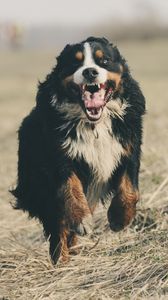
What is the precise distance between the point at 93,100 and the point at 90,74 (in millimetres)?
211

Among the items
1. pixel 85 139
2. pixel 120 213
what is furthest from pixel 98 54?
pixel 120 213

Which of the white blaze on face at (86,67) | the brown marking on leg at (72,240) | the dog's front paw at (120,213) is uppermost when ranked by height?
the white blaze on face at (86,67)

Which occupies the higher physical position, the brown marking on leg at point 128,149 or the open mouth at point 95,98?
the open mouth at point 95,98

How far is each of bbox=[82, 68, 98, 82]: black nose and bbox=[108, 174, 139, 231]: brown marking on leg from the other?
85 centimetres

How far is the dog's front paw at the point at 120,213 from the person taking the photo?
6.15 m

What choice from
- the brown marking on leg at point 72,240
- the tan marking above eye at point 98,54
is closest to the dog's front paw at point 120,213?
the brown marking on leg at point 72,240

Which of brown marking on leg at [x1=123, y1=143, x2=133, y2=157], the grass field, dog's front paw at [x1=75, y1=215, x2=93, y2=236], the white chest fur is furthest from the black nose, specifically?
the grass field

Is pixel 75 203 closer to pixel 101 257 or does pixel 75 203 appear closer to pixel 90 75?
pixel 101 257

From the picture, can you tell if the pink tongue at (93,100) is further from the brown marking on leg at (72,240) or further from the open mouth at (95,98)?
the brown marking on leg at (72,240)

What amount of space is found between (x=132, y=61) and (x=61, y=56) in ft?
105

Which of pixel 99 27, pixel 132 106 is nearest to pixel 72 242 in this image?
pixel 132 106

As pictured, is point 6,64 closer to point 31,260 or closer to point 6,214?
point 6,214

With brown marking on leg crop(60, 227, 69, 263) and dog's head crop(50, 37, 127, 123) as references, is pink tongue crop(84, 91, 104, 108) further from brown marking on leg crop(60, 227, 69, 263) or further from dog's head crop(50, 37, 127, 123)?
brown marking on leg crop(60, 227, 69, 263)

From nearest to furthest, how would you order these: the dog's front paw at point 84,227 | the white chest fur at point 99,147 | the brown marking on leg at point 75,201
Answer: the brown marking on leg at point 75,201 → the white chest fur at point 99,147 → the dog's front paw at point 84,227
